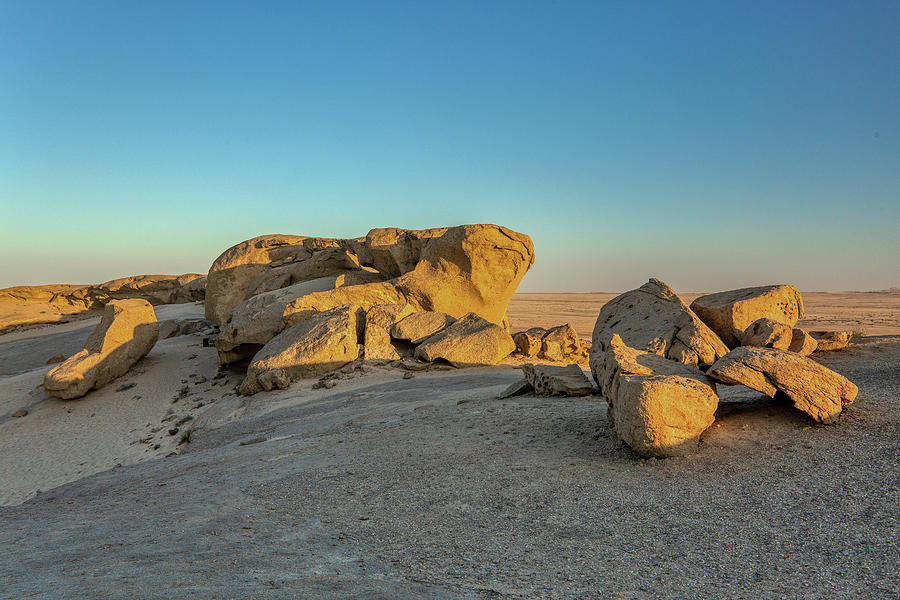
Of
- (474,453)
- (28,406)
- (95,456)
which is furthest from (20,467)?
(474,453)

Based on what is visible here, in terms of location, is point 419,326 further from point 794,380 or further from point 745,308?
point 794,380

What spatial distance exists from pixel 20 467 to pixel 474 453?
8408 mm

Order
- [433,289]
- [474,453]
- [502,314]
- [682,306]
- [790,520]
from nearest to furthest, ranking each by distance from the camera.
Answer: [790,520] < [474,453] < [682,306] < [433,289] < [502,314]

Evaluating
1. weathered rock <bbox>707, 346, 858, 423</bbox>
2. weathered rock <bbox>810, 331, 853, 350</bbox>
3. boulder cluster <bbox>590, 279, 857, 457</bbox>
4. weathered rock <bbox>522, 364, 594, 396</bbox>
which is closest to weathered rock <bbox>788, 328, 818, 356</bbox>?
boulder cluster <bbox>590, 279, 857, 457</bbox>

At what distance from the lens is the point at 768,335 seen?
333 inches

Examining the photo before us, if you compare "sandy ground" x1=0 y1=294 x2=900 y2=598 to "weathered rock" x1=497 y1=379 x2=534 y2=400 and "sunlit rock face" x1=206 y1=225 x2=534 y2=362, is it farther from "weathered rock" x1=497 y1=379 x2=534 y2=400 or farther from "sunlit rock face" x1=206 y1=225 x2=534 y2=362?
"sunlit rock face" x1=206 y1=225 x2=534 y2=362

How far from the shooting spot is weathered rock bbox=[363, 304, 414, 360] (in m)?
11.9

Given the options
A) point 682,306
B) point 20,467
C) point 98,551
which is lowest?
point 20,467

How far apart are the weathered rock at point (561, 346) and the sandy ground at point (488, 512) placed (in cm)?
484

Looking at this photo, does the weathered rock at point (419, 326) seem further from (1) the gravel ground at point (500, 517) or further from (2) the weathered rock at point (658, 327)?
(1) the gravel ground at point (500, 517)

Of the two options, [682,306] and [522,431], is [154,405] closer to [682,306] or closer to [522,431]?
[522,431]

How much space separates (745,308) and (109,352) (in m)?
13.4

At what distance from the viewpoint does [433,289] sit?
14008 mm

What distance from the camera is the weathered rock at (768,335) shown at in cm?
830
